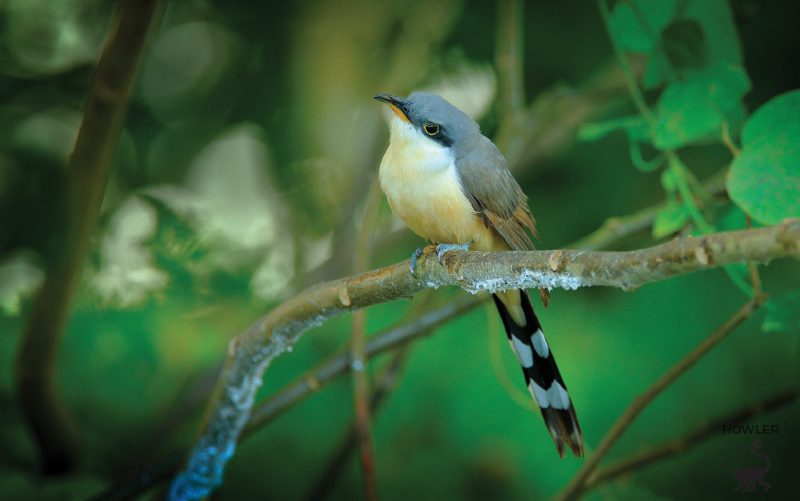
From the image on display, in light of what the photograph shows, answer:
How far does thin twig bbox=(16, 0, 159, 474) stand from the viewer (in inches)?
39.9

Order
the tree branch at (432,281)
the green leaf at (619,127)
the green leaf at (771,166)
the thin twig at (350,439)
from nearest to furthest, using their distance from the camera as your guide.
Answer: the tree branch at (432,281) < the green leaf at (771,166) < the green leaf at (619,127) < the thin twig at (350,439)

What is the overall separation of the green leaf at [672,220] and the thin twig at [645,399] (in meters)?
0.12

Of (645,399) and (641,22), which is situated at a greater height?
(641,22)

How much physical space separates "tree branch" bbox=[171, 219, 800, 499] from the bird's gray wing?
Result: 18 cm

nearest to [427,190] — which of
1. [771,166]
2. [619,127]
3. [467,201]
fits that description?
[467,201]

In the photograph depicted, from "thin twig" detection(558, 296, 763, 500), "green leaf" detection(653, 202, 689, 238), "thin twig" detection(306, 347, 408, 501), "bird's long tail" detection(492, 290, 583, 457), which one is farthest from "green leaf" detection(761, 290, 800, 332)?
"thin twig" detection(306, 347, 408, 501)

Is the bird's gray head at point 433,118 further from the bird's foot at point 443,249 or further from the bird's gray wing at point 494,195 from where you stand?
the bird's foot at point 443,249

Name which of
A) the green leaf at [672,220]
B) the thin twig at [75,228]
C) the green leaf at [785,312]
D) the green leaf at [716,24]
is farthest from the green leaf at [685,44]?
the thin twig at [75,228]

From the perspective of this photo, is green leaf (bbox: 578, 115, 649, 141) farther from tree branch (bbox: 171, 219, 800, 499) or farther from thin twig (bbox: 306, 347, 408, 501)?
thin twig (bbox: 306, 347, 408, 501)

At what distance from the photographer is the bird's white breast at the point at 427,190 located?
0.93 m

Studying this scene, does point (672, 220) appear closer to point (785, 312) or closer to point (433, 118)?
point (785, 312)

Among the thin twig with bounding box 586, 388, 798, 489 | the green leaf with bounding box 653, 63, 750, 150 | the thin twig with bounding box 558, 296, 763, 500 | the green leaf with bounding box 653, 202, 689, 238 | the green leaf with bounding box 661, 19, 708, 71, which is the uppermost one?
the green leaf with bounding box 661, 19, 708, 71

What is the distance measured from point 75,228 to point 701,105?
0.84m

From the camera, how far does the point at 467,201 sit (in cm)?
93
